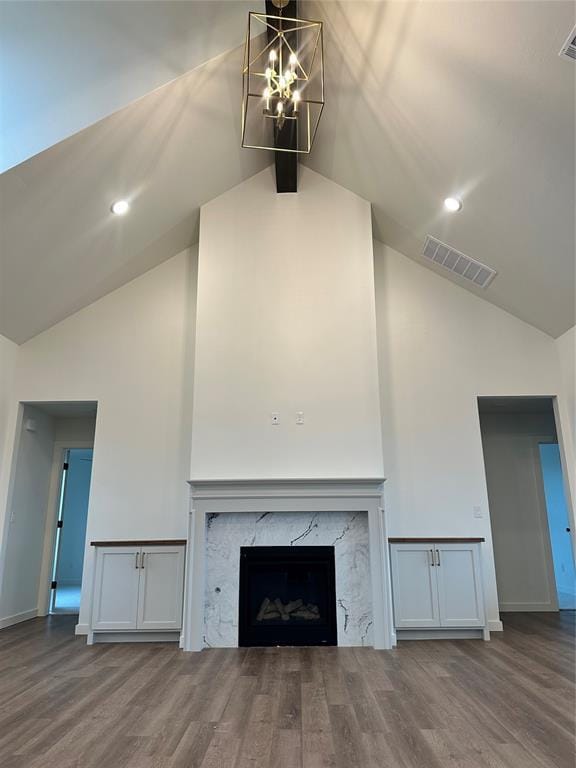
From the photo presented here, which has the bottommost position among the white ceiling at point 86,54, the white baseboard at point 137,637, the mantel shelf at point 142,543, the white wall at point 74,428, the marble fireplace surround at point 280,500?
the white baseboard at point 137,637

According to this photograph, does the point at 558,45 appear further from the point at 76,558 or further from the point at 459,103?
the point at 76,558

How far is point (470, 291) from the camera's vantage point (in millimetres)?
5684

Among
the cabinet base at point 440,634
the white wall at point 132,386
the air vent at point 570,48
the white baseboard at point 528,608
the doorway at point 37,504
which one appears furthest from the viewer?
the white baseboard at point 528,608

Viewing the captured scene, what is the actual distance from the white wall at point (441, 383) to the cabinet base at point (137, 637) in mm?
2345

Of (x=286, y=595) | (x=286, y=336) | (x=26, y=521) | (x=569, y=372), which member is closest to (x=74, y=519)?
(x=26, y=521)

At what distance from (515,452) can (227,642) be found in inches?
164

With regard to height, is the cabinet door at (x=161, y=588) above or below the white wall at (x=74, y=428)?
below

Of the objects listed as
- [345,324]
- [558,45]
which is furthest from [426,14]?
[345,324]

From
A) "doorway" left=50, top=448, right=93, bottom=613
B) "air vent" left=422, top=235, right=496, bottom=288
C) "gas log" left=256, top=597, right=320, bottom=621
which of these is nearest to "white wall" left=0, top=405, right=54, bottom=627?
"doorway" left=50, top=448, right=93, bottom=613

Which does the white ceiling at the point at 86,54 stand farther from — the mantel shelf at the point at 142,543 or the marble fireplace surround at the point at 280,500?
the mantel shelf at the point at 142,543

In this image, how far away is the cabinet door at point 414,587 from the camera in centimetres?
458

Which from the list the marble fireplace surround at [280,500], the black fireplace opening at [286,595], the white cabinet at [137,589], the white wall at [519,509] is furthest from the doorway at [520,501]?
the white cabinet at [137,589]

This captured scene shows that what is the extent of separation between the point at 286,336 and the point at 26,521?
3.61 metres

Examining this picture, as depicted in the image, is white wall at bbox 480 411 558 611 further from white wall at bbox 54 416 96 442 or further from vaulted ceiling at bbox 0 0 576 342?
white wall at bbox 54 416 96 442
